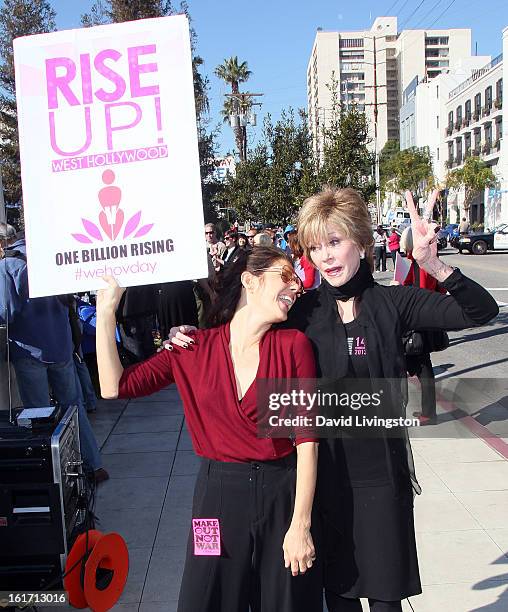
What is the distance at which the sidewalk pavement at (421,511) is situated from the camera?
3.45m

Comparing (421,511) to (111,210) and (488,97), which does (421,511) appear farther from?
(488,97)

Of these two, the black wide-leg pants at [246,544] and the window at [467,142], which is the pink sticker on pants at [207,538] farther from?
the window at [467,142]

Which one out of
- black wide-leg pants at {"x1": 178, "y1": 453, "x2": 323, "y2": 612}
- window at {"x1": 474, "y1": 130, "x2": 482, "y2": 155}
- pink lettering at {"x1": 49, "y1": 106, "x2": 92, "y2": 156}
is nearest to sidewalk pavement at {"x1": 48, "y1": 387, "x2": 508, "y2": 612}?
black wide-leg pants at {"x1": 178, "y1": 453, "x2": 323, "y2": 612}

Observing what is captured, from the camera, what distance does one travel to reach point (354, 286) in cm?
227

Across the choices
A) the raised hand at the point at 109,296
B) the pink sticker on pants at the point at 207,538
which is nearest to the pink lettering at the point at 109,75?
the raised hand at the point at 109,296

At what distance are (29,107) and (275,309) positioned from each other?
43.4 inches

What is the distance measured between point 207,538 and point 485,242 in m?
30.1

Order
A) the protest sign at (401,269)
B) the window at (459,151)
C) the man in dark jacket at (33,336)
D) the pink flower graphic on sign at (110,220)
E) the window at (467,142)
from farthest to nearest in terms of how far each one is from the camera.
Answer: the window at (459,151)
the window at (467,142)
the protest sign at (401,269)
the man in dark jacket at (33,336)
the pink flower graphic on sign at (110,220)

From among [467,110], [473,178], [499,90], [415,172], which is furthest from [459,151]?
[473,178]

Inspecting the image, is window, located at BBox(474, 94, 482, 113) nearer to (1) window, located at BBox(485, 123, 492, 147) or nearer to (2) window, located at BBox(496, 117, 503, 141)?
(1) window, located at BBox(485, 123, 492, 147)

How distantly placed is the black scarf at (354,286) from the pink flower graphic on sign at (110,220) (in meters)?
0.68

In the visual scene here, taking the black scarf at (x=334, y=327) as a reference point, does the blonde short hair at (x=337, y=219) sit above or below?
above

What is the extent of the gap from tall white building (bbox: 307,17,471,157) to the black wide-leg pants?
141600mm

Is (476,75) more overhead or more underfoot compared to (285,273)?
more overhead
